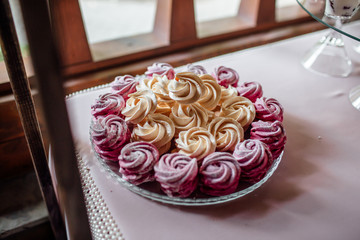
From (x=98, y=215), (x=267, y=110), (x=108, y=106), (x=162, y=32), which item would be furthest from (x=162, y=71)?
(x=162, y=32)

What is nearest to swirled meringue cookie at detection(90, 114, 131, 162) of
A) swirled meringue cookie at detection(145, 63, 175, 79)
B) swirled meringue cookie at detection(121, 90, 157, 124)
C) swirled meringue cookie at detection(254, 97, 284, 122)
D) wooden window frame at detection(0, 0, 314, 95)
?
swirled meringue cookie at detection(121, 90, 157, 124)

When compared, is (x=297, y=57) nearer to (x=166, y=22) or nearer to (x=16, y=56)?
(x=166, y=22)

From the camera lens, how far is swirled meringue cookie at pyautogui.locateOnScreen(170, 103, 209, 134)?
32.6 inches

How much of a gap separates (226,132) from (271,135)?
0.34ft

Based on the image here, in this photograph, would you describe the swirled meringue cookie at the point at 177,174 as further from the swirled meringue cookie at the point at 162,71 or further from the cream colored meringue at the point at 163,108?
the swirled meringue cookie at the point at 162,71

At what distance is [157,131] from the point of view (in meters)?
0.78

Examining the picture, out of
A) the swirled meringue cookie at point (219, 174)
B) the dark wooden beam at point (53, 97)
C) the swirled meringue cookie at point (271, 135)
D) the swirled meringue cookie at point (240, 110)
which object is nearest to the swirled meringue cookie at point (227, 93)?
the swirled meringue cookie at point (240, 110)

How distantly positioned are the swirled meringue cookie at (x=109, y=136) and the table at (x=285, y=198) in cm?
9

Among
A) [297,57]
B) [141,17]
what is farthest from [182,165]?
[141,17]

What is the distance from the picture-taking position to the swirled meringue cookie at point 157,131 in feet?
2.55

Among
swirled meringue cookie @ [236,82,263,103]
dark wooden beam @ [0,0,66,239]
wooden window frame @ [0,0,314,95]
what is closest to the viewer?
dark wooden beam @ [0,0,66,239]

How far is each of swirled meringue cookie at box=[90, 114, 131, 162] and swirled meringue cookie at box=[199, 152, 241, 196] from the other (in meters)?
0.19

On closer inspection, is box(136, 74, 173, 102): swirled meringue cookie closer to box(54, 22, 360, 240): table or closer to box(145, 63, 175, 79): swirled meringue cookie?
box(145, 63, 175, 79): swirled meringue cookie

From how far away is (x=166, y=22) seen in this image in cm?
166
